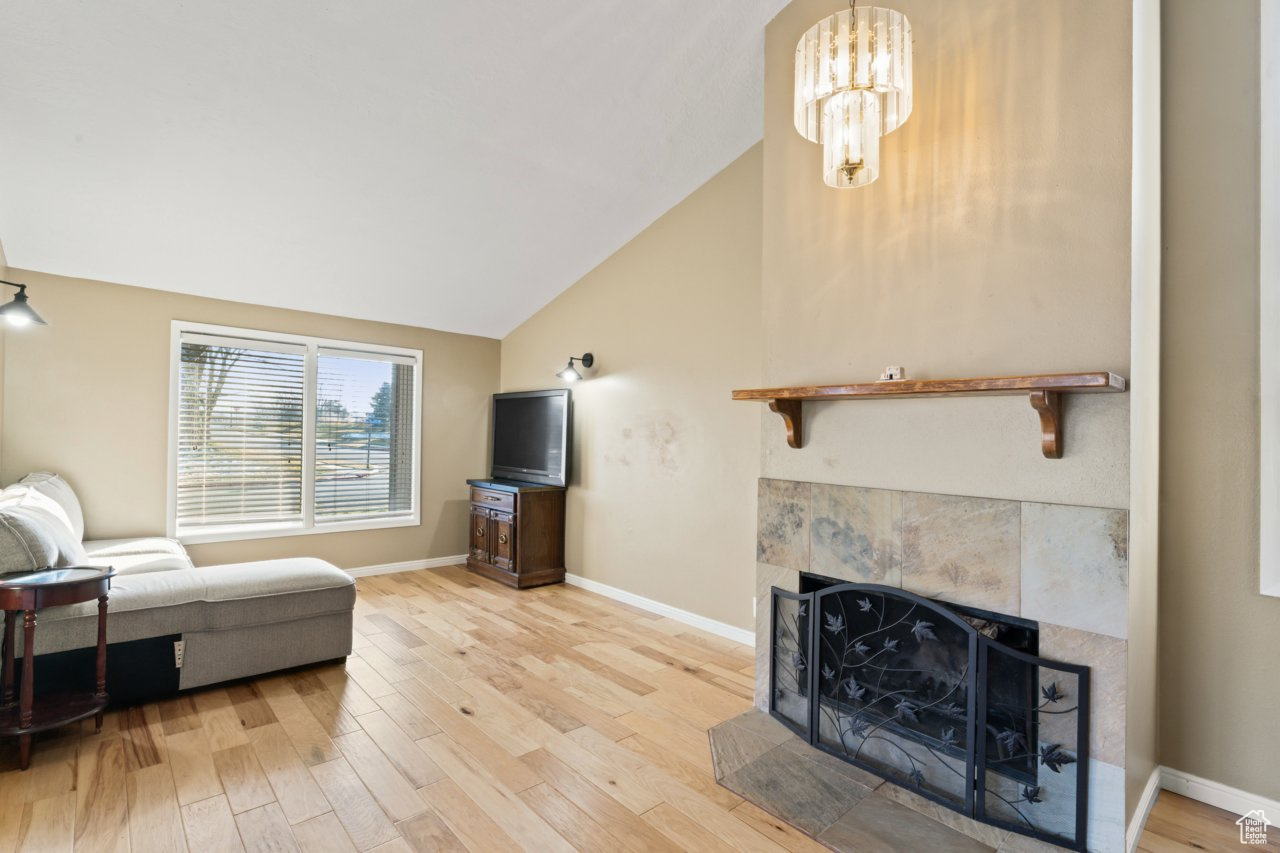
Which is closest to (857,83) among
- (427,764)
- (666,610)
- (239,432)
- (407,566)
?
(427,764)

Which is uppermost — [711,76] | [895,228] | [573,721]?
[711,76]

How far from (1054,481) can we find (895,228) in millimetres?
1052

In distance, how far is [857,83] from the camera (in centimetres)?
191

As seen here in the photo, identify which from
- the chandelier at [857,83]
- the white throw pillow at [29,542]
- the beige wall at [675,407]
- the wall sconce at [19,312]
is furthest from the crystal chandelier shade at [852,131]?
the wall sconce at [19,312]

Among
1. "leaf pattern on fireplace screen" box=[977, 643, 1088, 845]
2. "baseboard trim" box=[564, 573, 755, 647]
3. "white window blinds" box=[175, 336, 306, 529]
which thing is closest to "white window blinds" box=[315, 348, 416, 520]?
"white window blinds" box=[175, 336, 306, 529]

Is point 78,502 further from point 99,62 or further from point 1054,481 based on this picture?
point 1054,481

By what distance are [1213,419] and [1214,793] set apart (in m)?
1.26

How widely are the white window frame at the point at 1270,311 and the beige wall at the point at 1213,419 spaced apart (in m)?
0.02

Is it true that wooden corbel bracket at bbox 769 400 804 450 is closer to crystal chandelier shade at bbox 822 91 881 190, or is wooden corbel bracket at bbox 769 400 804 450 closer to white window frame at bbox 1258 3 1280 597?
crystal chandelier shade at bbox 822 91 881 190

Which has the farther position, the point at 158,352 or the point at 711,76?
the point at 158,352

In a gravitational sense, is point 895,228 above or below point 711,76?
below

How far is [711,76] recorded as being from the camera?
2973mm

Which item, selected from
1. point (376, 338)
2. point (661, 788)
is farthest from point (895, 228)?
point (376, 338)

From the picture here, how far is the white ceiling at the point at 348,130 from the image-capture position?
237cm
